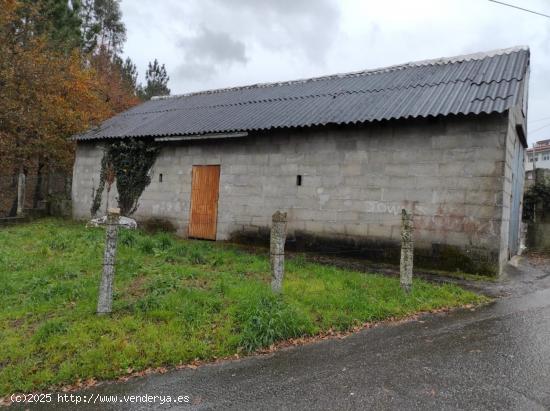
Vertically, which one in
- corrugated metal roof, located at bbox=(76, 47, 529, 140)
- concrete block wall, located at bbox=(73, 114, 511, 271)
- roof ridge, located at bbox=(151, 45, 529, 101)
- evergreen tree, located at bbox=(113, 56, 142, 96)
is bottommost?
concrete block wall, located at bbox=(73, 114, 511, 271)

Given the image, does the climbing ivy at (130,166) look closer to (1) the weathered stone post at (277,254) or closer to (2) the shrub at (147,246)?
(2) the shrub at (147,246)

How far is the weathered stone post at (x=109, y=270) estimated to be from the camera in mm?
4988

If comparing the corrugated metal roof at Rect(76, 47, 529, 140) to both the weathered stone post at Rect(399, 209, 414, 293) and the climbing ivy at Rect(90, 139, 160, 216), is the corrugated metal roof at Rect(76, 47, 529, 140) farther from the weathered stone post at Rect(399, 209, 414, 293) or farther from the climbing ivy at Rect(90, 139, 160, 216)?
the weathered stone post at Rect(399, 209, 414, 293)

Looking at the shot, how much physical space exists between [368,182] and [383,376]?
6.11 metres

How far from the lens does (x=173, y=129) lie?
12523 mm

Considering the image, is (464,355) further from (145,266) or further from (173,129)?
(173,129)

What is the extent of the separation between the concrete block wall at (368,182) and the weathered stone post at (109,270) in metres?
5.58

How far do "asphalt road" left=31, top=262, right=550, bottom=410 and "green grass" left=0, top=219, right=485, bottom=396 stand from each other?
377mm

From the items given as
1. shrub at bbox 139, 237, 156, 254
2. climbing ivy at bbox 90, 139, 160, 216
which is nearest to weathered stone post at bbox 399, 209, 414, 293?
shrub at bbox 139, 237, 156, 254

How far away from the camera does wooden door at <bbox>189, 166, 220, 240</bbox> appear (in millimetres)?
11469

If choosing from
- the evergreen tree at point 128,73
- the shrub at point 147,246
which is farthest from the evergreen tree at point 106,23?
the shrub at point 147,246

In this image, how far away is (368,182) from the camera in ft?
30.3

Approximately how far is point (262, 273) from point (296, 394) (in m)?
4.07

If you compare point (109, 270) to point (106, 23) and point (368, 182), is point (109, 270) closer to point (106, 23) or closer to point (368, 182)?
point (368, 182)
